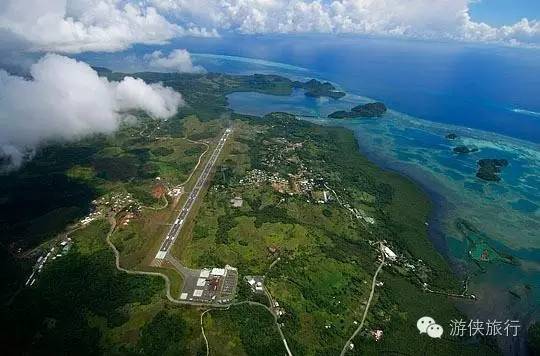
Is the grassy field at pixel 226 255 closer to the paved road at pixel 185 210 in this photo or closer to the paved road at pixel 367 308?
the paved road at pixel 367 308

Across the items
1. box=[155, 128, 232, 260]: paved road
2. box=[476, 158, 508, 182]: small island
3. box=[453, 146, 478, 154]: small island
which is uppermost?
box=[155, 128, 232, 260]: paved road

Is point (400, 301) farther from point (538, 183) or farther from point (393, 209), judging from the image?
point (538, 183)

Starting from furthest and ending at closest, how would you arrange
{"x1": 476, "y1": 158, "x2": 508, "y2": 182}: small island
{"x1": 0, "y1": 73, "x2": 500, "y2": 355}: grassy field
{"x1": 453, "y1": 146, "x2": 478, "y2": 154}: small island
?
{"x1": 453, "y1": 146, "x2": 478, "y2": 154}: small island < {"x1": 476, "y1": 158, "x2": 508, "y2": 182}: small island < {"x1": 0, "y1": 73, "x2": 500, "y2": 355}: grassy field

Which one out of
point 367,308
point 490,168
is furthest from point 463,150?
point 367,308

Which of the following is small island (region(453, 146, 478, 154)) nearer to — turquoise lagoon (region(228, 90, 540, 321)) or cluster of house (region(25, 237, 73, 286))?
turquoise lagoon (region(228, 90, 540, 321))

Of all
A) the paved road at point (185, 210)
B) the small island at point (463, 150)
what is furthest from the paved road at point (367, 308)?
the small island at point (463, 150)

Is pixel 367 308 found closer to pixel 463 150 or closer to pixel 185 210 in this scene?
pixel 185 210

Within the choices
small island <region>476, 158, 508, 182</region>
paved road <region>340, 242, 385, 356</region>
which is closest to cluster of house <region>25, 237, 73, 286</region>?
paved road <region>340, 242, 385, 356</region>

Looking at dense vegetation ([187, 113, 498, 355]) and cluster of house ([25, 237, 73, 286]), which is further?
cluster of house ([25, 237, 73, 286])
